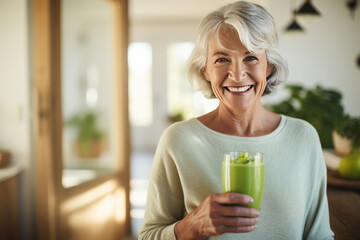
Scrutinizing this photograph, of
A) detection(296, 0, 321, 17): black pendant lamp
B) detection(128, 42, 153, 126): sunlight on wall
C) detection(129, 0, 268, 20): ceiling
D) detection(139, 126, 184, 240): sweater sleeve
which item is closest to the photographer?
detection(139, 126, 184, 240): sweater sleeve

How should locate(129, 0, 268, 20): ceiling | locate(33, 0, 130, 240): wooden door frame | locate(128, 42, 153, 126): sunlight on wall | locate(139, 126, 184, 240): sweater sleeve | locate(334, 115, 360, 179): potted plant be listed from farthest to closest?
locate(128, 42, 153, 126): sunlight on wall < locate(129, 0, 268, 20): ceiling < locate(33, 0, 130, 240): wooden door frame < locate(334, 115, 360, 179): potted plant < locate(139, 126, 184, 240): sweater sleeve

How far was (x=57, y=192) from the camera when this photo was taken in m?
2.47

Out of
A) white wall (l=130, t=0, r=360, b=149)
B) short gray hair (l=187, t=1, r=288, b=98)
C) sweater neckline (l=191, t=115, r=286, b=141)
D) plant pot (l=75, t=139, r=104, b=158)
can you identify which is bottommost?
plant pot (l=75, t=139, r=104, b=158)

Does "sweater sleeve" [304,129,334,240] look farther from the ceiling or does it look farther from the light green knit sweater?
the ceiling

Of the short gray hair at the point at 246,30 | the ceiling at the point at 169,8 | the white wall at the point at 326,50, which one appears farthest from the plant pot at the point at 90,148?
the ceiling at the point at 169,8

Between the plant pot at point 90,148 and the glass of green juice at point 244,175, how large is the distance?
7.32ft

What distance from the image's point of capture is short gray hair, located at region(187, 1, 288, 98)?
881mm

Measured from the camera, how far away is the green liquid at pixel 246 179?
787 mm

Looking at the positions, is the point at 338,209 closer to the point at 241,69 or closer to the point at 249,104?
the point at 249,104

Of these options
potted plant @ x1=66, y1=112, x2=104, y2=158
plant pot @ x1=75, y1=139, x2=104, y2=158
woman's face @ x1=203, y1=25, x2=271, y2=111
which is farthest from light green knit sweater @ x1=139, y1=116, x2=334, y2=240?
plant pot @ x1=75, y1=139, x2=104, y2=158

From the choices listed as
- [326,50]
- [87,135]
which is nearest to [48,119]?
[87,135]

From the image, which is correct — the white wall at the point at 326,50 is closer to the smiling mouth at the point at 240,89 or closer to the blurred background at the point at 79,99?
the blurred background at the point at 79,99

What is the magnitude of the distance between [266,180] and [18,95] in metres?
2.04

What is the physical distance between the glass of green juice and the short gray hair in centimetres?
28
